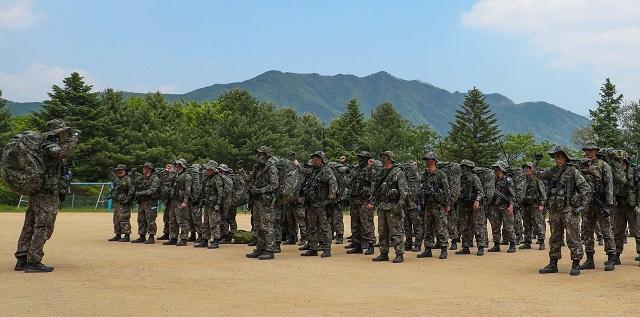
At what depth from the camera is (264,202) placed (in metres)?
13.1

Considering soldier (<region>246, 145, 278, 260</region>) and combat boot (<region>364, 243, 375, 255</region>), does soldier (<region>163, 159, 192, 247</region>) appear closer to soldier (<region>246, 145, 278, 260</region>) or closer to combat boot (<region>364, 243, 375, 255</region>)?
soldier (<region>246, 145, 278, 260</region>)

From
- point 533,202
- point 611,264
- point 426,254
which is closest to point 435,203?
point 426,254

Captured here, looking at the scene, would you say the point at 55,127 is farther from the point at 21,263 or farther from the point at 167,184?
the point at 167,184

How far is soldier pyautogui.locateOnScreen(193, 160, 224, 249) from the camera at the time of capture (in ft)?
51.3

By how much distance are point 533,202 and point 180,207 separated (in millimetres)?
9658

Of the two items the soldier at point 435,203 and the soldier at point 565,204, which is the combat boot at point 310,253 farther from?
the soldier at point 565,204

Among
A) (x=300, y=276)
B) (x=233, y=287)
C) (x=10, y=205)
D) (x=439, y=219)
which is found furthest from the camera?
(x=10, y=205)

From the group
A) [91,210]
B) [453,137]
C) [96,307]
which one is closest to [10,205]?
[91,210]

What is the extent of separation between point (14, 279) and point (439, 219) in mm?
8489

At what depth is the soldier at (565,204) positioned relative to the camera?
10.9 metres

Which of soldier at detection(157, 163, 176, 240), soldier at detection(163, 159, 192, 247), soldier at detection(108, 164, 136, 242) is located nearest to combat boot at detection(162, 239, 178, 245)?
soldier at detection(163, 159, 192, 247)

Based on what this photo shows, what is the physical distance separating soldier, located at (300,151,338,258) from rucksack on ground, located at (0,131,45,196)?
600cm

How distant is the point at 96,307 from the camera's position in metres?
7.49

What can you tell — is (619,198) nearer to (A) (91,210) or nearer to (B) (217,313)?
(B) (217,313)
